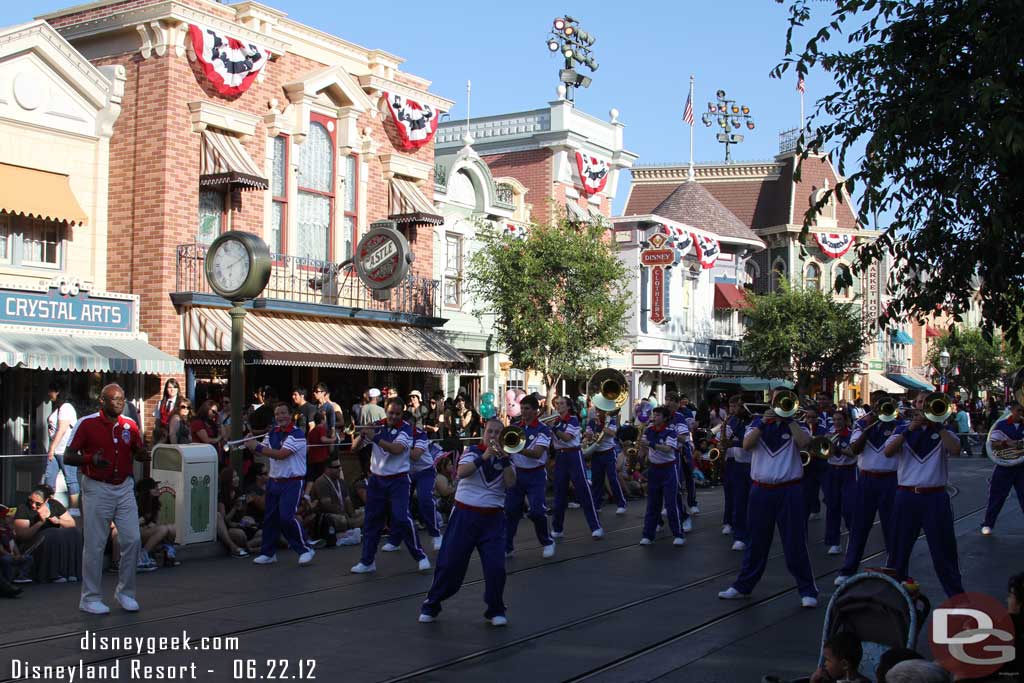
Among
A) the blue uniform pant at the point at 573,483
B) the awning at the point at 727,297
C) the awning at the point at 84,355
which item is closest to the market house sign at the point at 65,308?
the awning at the point at 84,355

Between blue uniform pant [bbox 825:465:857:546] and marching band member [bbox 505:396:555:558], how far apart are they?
3.45 metres

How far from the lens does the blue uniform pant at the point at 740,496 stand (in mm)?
14031

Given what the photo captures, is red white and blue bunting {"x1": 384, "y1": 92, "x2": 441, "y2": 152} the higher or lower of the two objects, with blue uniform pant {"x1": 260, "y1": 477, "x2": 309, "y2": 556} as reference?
higher

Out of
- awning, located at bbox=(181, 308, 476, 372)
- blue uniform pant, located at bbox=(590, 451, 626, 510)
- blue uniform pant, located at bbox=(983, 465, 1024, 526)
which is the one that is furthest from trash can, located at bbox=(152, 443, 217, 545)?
blue uniform pant, located at bbox=(983, 465, 1024, 526)

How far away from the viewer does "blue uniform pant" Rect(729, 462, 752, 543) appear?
1403cm

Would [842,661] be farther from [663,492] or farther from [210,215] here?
[210,215]

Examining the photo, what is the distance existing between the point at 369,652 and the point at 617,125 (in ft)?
95.1

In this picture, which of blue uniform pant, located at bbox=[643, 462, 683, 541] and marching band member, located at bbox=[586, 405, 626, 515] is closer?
blue uniform pant, located at bbox=[643, 462, 683, 541]

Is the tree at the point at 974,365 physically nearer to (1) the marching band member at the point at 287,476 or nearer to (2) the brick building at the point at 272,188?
(2) the brick building at the point at 272,188

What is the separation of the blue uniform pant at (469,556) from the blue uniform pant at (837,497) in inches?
240

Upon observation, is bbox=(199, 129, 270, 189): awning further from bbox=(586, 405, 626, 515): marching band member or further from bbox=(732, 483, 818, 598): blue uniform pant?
bbox=(732, 483, 818, 598): blue uniform pant

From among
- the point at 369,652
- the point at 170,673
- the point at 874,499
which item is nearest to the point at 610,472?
the point at 874,499

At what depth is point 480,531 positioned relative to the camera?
9.34m

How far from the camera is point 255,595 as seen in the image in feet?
34.8
